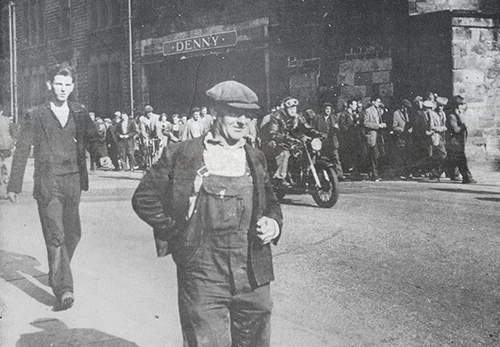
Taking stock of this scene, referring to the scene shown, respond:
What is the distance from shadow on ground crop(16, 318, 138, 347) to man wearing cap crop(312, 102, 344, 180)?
8796 millimetres

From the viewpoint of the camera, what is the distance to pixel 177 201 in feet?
11.0

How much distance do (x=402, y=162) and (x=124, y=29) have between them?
1646 cm

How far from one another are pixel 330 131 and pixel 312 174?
202 inches

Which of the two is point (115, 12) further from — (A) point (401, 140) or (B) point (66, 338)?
(B) point (66, 338)

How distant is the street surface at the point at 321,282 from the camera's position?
4684mm

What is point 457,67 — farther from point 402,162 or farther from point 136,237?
point 136,237

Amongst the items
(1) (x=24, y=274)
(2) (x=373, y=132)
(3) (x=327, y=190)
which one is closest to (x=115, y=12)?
(2) (x=373, y=132)

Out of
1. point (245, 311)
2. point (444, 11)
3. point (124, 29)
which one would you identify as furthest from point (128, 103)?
point (245, 311)

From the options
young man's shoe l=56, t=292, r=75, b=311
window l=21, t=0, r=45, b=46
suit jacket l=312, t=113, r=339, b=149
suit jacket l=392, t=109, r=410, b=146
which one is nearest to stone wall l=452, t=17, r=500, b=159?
suit jacket l=392, t=109, r=410, b=146

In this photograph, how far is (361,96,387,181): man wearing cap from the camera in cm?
1570

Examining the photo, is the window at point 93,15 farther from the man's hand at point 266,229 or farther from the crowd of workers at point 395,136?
the man's hand at point 266,229

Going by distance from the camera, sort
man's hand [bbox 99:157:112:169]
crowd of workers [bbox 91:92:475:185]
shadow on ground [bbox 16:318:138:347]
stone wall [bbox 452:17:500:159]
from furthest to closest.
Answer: stone wall [bbox 452:17:500:159] → crowd of workers [bbox 91:92:475:185] → man's hand [bbox 99:157:112:169] → shadow on ground [bbox 16:318:138:347]

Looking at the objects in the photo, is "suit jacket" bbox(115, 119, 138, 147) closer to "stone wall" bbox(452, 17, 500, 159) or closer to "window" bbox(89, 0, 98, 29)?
"stone wall" bbox(452, 17, 500, 159)

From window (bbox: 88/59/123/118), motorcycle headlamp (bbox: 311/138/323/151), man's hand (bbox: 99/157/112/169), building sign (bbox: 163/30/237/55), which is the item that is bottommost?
man's hand (bbox: 99/157/112/169)
